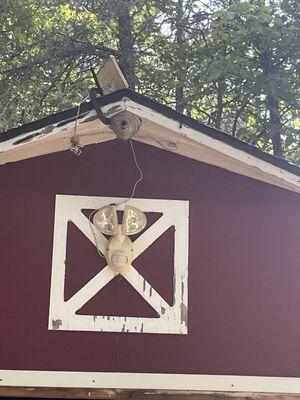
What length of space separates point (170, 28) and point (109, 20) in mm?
1167

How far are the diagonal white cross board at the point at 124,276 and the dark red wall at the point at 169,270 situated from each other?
0.18 ft

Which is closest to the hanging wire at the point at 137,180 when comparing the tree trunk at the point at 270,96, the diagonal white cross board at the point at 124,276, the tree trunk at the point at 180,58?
the diagonal white cross board at the point at 124,276

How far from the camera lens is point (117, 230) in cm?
497

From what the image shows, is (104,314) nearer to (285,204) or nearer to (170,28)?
(285,204)

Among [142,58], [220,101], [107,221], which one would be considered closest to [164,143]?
[107,221]

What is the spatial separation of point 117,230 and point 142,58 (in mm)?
7608

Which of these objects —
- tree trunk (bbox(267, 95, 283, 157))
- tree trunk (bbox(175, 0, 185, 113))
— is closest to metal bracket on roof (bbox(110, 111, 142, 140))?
tree trunk (bbox(267, 95, 283, 157))

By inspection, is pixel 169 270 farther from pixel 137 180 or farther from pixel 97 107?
pixel 97 107

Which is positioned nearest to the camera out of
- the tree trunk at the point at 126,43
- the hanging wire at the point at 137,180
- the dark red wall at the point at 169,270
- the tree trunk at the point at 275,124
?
the dark red wall at the point at 169,270

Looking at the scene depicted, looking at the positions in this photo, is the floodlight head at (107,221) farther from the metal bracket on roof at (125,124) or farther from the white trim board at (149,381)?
the white trim board at (149,381)

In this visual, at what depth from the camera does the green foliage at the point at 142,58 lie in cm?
993

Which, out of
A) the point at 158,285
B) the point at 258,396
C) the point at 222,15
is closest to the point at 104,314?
the point at 158,285

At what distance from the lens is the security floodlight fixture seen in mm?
4934

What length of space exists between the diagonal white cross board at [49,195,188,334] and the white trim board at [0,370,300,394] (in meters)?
0.36
